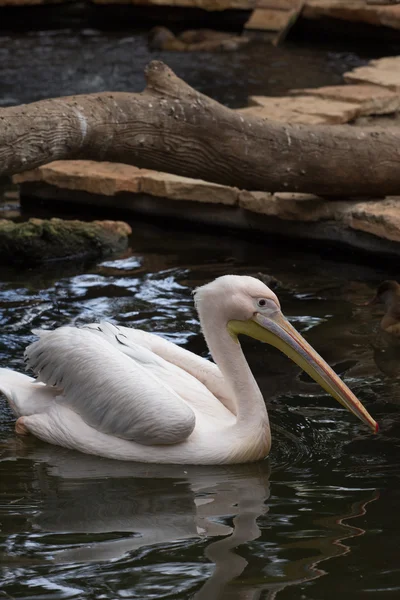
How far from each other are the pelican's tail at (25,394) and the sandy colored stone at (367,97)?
175 inches

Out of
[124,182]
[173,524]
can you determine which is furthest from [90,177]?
[173,524]

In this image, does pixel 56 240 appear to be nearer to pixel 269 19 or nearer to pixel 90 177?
pixel 90 177

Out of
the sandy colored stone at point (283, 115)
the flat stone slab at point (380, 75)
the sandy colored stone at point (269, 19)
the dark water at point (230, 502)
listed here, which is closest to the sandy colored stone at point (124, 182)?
the sandy colored stone at point (283, 115)

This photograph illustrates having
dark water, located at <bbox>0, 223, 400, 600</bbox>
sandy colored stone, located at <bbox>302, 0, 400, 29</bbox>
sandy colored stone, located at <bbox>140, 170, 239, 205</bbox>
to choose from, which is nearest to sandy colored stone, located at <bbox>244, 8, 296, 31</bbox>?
sandy colored stone, located at <bbox>302, 0, 400, 29</bbox>

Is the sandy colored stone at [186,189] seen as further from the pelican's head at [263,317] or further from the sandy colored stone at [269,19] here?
the sandy colored stone at [269,19]

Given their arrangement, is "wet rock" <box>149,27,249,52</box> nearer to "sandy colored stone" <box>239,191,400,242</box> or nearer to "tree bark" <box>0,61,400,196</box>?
"sandy colored stone" <box>239,191,400,242</box>

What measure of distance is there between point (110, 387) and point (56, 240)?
2.60m

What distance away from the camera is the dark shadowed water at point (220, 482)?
8.40 feet

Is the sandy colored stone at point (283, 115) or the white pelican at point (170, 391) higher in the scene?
the sandy colored stone at point (283, 115)

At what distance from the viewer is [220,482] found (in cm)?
326

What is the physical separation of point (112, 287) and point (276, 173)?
105 centimetres

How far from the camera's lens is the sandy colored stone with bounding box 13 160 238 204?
20.5ft

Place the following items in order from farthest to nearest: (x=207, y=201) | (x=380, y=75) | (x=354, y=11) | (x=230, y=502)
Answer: (x=354, y=11) < (x=380, y=75) < (x=207, y=201) < (x=230, y=502)

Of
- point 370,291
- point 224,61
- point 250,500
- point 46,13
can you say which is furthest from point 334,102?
point 46,13
